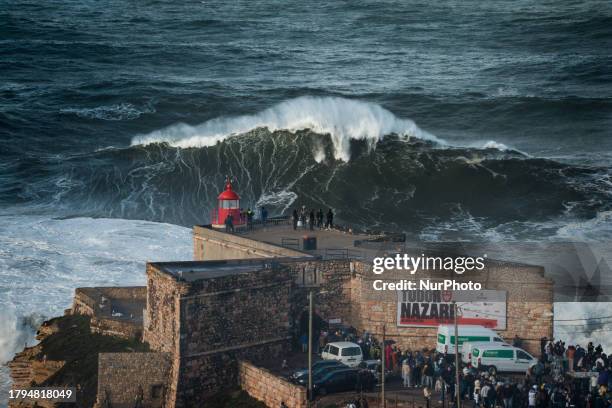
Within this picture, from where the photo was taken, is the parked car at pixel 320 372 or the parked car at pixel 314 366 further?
the parked car at pixel 314 366

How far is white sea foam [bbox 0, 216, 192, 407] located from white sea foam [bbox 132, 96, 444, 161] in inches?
504

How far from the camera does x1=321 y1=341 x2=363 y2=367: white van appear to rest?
30609mm

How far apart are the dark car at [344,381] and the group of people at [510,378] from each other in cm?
69

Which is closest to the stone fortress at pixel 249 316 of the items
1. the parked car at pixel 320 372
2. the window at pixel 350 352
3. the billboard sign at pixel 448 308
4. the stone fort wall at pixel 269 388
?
the stone fort wall at pixel 269 388

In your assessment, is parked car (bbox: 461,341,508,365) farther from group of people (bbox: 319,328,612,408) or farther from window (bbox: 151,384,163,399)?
window (bbox: 151,384,163,399)

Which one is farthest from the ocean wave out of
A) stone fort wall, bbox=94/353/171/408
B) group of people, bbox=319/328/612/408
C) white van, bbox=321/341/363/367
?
white van, bbox=321/341/363/367

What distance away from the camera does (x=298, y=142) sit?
64750 mm

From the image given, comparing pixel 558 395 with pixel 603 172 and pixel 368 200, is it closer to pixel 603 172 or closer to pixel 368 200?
pixel 368 200

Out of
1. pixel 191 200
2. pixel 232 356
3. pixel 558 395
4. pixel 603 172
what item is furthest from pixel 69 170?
pixel 558 395

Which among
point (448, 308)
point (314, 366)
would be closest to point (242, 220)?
point (448, 308)

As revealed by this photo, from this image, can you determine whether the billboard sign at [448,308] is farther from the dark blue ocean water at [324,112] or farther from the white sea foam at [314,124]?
the white sea foam at [314,124]

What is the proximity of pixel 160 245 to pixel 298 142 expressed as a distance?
16009 millimetres

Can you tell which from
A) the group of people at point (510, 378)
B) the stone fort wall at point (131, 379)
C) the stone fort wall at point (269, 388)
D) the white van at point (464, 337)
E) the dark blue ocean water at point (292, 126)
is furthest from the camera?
the dark blue ocean water at point (292, 126)

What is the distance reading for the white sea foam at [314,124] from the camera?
65.8 m
